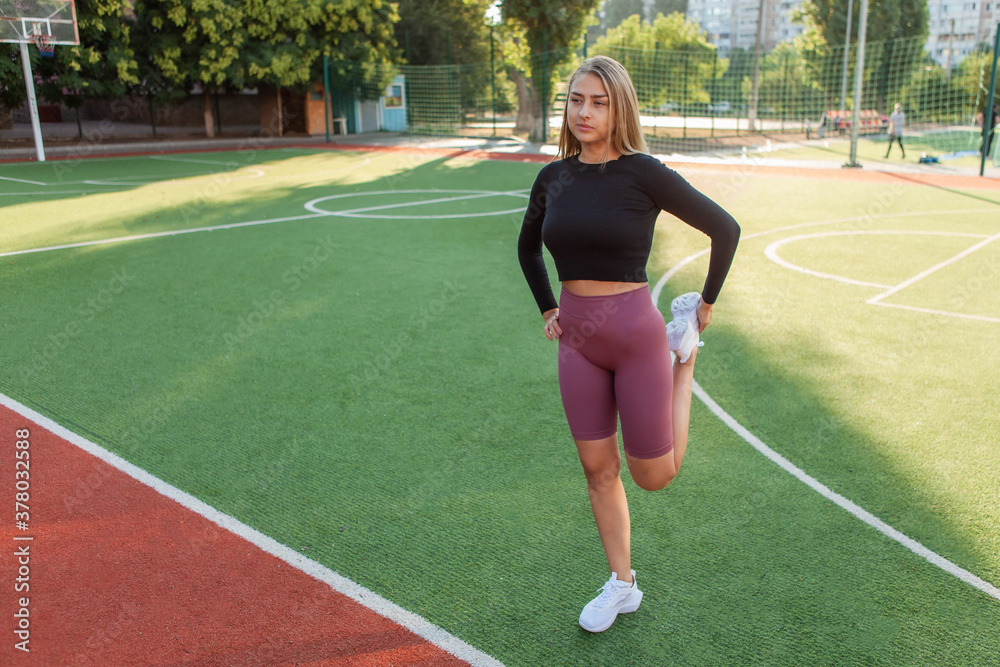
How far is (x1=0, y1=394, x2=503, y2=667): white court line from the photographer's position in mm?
3125

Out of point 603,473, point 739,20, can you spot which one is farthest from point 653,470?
point 739,20

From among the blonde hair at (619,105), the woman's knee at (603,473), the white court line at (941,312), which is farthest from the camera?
the white court line at (941,312)

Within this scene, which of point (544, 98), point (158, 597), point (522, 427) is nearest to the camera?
point (158, 597)

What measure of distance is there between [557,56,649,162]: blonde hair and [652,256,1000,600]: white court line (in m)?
2.34

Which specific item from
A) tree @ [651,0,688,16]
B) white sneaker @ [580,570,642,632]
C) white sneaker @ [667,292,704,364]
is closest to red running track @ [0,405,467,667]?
white sneaker @ [580,570,642,632]

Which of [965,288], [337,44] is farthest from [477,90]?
[965,288]

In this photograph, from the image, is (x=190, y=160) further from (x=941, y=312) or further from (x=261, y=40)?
(x=941, y=312)

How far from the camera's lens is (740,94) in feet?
115

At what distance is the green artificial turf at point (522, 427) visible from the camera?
3344mm

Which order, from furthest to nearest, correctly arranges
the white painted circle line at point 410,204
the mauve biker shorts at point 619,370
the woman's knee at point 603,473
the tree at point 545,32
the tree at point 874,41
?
the tree at point 874,41 → the tree at point 545,32 → the white painted circle line at point 410,204 → the woman's knee at point 603,473 → the mauve biker shorts at point 619,370

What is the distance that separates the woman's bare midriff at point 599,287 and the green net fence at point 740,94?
83.4 feet

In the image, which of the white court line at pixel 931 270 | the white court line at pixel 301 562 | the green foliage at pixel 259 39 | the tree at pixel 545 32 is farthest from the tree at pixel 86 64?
the white court line at pixel 931 270

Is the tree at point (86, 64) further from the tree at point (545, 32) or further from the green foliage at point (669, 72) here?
the green foliage at point (669, 72)

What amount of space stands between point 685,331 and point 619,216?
2.02 feet
